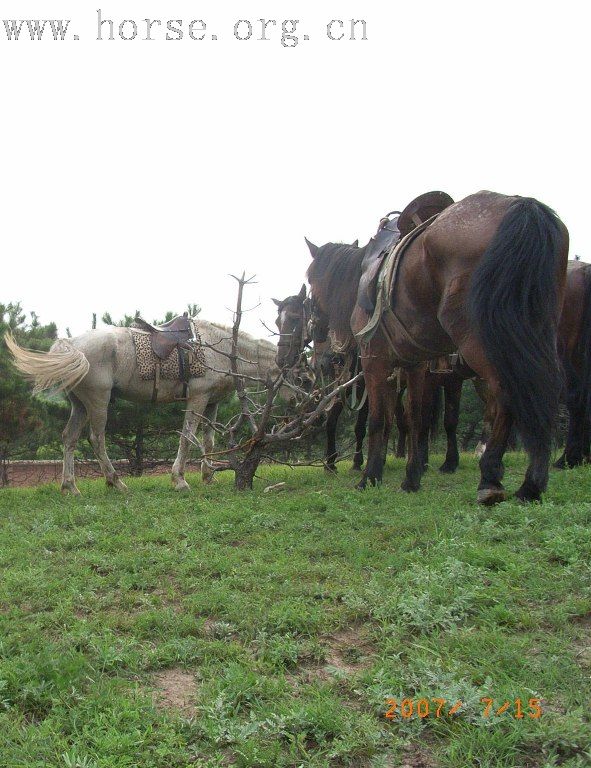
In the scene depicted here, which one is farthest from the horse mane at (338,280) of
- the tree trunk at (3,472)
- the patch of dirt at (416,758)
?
the tree trunk at (3,472)

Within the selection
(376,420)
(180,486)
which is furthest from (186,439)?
(376,420)

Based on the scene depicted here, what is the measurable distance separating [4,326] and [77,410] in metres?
3.91

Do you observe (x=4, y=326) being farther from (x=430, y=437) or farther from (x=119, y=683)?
(x=119, y=683)

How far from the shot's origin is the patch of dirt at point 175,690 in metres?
2.68

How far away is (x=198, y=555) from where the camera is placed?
4.52 m

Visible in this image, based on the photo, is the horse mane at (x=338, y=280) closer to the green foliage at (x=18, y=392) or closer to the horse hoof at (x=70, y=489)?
the horse hoof at (x=70, y=489)

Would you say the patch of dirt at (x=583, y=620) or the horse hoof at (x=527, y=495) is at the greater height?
the horse hoof at (x=527, y=495)

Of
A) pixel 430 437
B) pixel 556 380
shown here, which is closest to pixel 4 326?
pixel 430 437

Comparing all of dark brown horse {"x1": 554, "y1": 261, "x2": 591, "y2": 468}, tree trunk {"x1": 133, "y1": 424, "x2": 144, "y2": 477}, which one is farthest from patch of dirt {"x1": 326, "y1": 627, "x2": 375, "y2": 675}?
tree trunk {"x1": 133, "y1": 424, "x2": 144, "y2": 477}

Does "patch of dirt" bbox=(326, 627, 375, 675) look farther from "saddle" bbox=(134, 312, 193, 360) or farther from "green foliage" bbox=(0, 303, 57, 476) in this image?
"green foliage" bbox=(0, 303, 57, 476)

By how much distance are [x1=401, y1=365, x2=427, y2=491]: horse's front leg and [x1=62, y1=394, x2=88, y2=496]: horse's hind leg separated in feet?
13.1

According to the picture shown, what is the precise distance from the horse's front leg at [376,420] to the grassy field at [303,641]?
1817mm

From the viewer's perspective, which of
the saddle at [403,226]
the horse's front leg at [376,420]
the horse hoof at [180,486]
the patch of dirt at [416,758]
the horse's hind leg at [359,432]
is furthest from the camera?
the horse's hind leg at [359,432]
